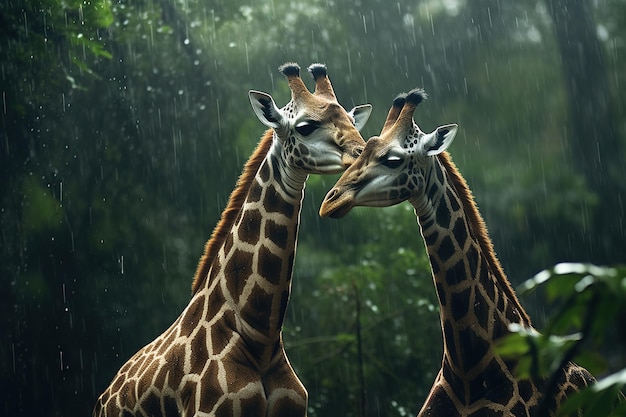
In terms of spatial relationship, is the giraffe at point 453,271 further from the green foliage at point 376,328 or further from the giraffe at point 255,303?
the green foliage at point 376,328

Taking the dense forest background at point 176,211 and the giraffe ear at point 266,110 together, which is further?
the dense forest background at point 176,211

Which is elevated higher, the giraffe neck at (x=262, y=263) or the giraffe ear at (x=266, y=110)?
the giraffe ear at (x=266, y=110)

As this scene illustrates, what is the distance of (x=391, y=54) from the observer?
10.6 m

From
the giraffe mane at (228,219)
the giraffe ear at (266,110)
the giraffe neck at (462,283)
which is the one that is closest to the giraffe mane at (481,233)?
the giraffe neck at (462,283)

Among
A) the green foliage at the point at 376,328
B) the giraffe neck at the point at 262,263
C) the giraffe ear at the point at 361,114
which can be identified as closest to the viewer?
the giraffe neck at the point at 262,263

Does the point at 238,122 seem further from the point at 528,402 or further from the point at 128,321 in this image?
the point at 528,402

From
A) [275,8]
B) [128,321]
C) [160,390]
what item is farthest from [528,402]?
[275,8]

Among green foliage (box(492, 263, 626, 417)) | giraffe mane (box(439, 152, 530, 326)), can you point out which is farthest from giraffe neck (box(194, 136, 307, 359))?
green foliage (box(492, 263, 626, 417))

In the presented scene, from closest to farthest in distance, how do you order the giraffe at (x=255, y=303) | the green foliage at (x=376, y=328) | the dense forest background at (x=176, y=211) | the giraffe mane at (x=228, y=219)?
the giraffe at (x=255, y=303) → the giraffe mane at (x=228, y=219) → the dense forest background at (x=176, y=211) → the green foliage at (x=376, y=328)

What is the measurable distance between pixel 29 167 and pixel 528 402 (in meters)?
5.46

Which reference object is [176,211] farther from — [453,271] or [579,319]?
[579,319]

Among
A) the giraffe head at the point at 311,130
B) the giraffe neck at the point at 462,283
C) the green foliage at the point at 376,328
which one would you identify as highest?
the giraffe head at the point at 311,130

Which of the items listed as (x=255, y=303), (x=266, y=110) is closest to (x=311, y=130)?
(x=266, y=110)

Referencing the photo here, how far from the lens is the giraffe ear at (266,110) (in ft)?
13.1
